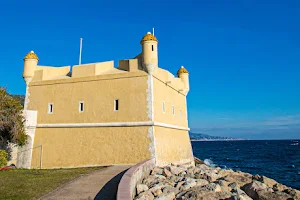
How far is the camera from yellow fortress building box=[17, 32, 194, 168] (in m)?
16.5

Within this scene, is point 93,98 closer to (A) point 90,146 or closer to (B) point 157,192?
(A) point 90,146

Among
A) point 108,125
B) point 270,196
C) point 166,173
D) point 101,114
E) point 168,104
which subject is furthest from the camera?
point 168,104

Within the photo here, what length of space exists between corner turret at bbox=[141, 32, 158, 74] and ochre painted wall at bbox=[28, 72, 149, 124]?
0.60 metres

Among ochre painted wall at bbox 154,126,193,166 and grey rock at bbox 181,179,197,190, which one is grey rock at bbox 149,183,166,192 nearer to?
grey rock at bbox 181,179,197,190

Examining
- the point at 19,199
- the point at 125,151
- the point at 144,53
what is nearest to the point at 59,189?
the point at 19,199

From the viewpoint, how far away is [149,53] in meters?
16.6

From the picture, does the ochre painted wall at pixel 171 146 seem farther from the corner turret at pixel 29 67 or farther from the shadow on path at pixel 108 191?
the corner turret at pixel 29 67

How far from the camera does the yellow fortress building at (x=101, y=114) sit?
1645cm

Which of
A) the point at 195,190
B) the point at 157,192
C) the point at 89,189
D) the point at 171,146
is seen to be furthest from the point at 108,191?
the point at 171,146

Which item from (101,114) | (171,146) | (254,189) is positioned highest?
(101,114)

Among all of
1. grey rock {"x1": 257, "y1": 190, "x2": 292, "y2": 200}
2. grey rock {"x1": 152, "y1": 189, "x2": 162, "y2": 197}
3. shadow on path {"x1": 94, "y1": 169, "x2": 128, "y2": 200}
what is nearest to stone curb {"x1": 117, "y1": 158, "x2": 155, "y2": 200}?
shadow on path {"x1": 94, "y1": 169, "x2": 128, "y2": 200}

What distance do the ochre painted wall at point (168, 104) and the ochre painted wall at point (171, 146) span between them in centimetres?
76

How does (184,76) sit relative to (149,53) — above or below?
above

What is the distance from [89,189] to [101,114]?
27.4 feet
